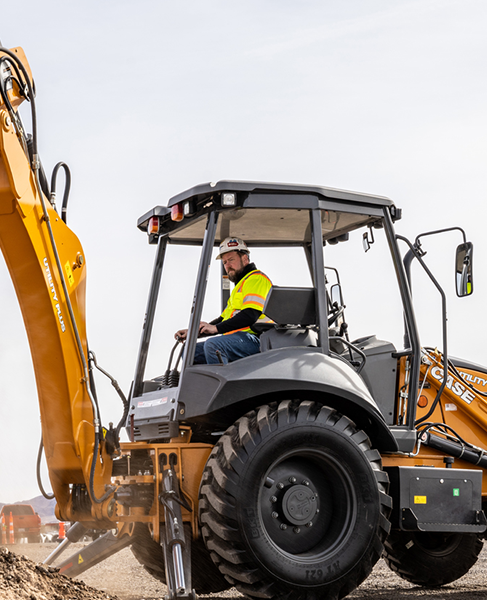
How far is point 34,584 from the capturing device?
430cm

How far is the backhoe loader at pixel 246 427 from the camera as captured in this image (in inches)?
178

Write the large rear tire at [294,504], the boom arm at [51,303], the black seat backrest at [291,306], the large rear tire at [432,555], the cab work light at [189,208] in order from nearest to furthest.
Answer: the large rear tire at [294,504], the boom arm at [51,303], the black seat backrest at [291,306], the cab work light at [189,208], the large rear tire at [432,555]

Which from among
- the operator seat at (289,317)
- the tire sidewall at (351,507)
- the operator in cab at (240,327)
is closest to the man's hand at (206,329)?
the operator in cab at (240,327)

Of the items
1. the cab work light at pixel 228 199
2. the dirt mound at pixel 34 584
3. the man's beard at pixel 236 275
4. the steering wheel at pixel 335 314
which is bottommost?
the dirt mound at pixel 34 584

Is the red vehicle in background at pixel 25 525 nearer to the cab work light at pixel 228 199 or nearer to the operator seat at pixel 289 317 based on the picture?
the operator seat at pixel 289 317

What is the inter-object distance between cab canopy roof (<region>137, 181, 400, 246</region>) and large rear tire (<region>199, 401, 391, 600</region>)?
143 centimetres

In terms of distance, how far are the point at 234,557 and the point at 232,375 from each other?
1091 mm

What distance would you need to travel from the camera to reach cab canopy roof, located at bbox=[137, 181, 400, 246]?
5105 mm

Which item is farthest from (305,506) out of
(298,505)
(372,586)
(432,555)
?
(372,586)

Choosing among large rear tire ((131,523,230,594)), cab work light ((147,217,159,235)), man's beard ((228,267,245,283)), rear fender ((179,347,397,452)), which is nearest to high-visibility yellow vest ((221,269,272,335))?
man's beard ((228,267,245,283))

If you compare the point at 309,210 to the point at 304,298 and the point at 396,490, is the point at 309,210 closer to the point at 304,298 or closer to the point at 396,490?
the point at 304,298

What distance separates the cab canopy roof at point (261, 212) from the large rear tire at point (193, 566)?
237 cm

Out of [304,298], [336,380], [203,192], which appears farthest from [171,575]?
[203,192]

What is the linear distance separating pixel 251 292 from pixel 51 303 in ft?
4.66
